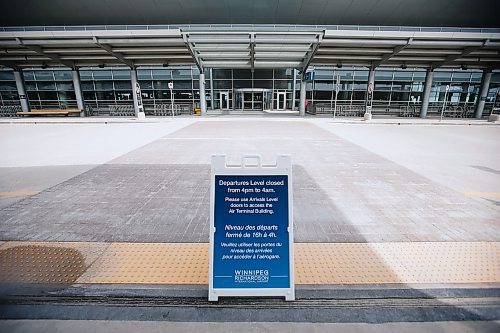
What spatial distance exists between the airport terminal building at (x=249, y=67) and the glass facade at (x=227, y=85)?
0.12 meters

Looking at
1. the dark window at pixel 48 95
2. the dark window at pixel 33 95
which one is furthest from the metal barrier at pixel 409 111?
the dark window at pixel 33 95

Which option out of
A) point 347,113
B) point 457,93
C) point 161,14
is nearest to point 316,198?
point 347,113

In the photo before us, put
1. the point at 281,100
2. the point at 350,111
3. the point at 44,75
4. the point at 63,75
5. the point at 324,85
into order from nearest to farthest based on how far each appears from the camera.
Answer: the point at 350,111 → the point at 63,75 → the point at 44,75 → the point at 324,85 → the point at 281,100

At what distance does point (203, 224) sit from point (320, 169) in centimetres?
389

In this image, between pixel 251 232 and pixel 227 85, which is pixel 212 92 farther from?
pixel 251 232

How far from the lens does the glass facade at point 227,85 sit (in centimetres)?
3012

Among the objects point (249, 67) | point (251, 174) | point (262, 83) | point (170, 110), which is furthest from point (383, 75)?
point (251, 174)

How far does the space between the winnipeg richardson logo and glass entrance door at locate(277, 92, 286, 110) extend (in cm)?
3324

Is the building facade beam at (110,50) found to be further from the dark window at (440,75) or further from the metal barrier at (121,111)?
the dark window at (440,75)

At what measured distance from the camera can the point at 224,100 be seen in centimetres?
3359

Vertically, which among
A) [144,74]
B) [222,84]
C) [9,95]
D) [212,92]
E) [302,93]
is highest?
[144,74]

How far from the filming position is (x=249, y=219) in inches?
89.0

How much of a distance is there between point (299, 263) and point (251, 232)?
0.99 metres

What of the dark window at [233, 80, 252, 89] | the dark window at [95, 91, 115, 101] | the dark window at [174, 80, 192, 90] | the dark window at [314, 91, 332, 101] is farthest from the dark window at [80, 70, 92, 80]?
the dark window at [314, 91, 332, 101]
